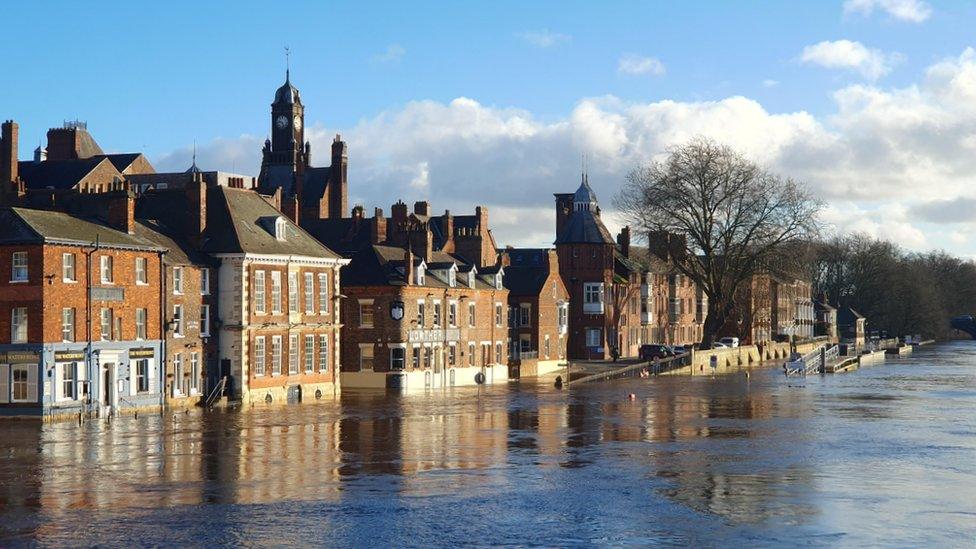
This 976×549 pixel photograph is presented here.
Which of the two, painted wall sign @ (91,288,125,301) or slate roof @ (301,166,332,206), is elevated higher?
slate roof @ (301,166,332,206)

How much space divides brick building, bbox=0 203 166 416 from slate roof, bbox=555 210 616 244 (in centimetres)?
5724

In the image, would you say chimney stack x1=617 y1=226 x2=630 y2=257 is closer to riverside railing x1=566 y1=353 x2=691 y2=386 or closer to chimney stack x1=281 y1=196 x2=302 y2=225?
riverside railing x1=566 y1=353 x2=691 y2=386

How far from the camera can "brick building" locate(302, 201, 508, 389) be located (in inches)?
3132

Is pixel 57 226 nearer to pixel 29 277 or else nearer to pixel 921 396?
pixel 29 277

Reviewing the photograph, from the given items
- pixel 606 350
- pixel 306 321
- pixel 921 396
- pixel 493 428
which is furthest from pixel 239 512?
pixel 606 350

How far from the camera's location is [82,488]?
1519 inches

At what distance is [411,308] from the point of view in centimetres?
8038

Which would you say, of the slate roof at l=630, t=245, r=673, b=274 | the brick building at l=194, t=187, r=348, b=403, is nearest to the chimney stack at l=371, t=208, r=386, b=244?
the brick building at l=194, t=187, r=348, b=403

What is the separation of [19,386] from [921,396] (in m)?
53.3

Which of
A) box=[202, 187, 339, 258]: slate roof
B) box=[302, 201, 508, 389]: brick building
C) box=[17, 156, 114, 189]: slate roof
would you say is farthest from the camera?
box=[17, 156, 114, 189]: slate roof

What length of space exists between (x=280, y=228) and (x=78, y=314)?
50.0 feet

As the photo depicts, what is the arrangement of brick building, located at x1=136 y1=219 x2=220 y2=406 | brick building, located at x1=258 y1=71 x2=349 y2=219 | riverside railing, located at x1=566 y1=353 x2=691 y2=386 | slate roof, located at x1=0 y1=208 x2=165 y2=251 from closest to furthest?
1. slate roof, located at x1=0 y1=208 x2=165 y2=251
2. brick building, located at x1=136 y1=219 x2=220 y2=406
3. riverside railing, located at x1=566 y1=353 x2=691 y2=386
4. brick building, located at x1=258 y1=71 x2=349 y2=219

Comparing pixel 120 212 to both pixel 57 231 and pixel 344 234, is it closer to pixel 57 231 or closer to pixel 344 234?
pixel 57 231

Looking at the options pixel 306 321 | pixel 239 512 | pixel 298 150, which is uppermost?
pixel 298 150
